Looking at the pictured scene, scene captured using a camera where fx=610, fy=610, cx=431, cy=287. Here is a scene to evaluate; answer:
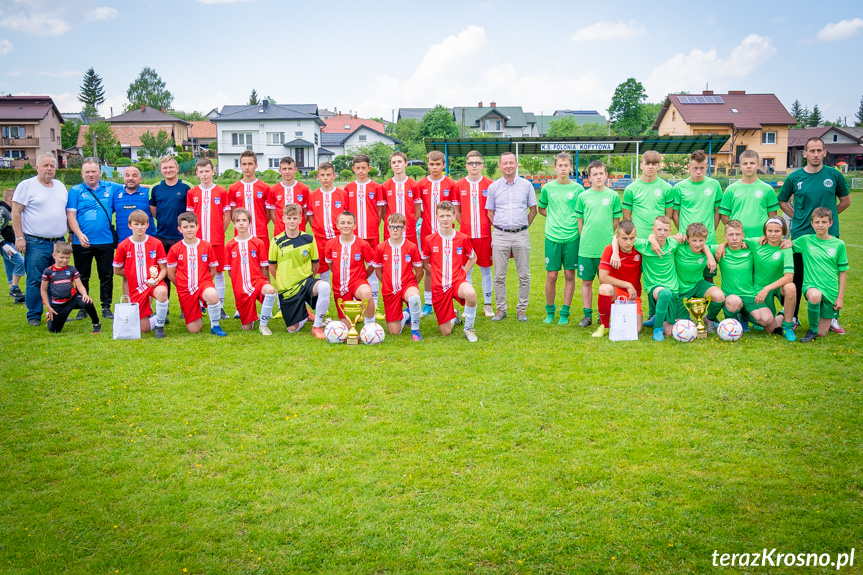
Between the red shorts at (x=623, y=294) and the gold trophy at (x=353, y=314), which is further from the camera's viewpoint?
the red shorts at (x=623, y=294)

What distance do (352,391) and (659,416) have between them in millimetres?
2545

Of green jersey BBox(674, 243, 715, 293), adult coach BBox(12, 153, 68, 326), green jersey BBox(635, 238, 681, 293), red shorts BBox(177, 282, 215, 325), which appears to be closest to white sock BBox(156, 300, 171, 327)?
red shorts BBox(177, 282, 215, 325)

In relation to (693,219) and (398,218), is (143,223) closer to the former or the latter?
(398,218)

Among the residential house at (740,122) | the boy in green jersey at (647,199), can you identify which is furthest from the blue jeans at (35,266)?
the residential house at (740,122)

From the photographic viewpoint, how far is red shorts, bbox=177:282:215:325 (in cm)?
743

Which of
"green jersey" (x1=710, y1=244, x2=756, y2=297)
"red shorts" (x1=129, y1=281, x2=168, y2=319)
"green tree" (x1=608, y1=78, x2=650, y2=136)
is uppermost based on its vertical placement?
"green tree" (x1=608, y1=78, x2=650, y2=136)

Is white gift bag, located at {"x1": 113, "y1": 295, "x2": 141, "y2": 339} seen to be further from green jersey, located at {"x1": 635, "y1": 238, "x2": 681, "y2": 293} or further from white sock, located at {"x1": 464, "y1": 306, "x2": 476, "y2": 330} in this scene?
green jersey, located at {"x1": 635, "y1": 238, "x2": 681, "y2": 293}

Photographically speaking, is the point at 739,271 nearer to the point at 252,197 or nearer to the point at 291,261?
the point at 291,261

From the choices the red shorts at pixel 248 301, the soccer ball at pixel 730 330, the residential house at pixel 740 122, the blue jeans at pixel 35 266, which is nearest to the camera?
the soccer ball at pixel 730 330

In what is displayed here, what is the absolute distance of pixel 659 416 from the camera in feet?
15.6

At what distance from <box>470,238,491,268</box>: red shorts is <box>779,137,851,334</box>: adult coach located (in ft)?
11.8

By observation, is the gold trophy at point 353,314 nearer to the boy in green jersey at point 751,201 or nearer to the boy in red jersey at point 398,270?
the boy in red jersey at point 398,270

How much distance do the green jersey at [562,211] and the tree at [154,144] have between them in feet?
184

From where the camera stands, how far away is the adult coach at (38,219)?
303 inches
